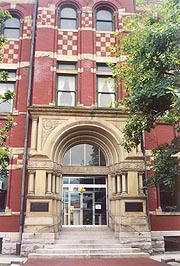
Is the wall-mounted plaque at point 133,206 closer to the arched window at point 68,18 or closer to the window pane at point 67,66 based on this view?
the window pane at point 67,66

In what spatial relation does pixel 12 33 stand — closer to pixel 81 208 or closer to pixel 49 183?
pixel 49 183

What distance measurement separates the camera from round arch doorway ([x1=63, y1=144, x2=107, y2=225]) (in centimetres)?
1352

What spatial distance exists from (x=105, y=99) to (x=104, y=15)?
5.31 m

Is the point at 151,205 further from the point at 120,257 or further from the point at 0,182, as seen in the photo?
the point at 0,182

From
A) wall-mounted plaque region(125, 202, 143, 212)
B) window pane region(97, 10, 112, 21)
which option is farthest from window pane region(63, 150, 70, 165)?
window pane region(97, 10, 112, 21)

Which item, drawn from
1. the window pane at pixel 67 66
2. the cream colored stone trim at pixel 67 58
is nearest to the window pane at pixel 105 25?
the cream colored stone trim at pixel 67 58

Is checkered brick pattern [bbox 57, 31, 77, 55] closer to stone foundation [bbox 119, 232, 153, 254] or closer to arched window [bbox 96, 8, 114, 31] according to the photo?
arched window [bbox 96, 8, 114, 31]

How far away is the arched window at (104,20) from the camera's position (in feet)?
52.3

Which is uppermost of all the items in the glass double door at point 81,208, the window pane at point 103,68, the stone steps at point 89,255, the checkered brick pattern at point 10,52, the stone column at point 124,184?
the checkered brick pattern at point 10,52

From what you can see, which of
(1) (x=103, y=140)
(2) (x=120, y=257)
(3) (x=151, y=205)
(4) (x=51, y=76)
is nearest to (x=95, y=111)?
(1) (x=103, y=140)

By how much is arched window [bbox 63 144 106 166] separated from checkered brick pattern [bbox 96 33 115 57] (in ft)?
16.7

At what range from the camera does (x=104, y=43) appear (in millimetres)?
15383

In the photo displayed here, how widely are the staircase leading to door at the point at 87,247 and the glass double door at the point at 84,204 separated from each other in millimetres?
661

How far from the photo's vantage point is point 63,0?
15.9m
